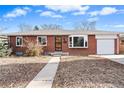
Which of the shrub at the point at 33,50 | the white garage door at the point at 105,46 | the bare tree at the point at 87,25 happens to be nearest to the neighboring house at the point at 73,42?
the white garage door at the point at 105,46

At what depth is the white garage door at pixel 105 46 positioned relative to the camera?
2642cm

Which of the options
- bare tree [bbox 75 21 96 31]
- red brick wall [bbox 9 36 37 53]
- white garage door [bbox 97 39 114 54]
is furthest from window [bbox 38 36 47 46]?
bare tree [bbox 75 21 96 31]

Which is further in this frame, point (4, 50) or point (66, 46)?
point (66, 46)

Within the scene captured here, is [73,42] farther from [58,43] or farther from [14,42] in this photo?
[14,42]

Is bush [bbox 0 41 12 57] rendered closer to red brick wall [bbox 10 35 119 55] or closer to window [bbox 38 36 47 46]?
red brick wall [bbox 10 35 119 55]

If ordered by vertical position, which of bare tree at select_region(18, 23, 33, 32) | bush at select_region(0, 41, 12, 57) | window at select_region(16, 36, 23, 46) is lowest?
bush at select_region(0, 41, 12, 57)

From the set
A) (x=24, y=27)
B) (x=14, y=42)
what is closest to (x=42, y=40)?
(x=14, y=42)

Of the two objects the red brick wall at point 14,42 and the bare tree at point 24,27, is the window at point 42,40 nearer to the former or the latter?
the red brick wall at point 14,42

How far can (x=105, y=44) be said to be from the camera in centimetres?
2661

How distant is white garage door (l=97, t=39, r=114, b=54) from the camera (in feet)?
86.7

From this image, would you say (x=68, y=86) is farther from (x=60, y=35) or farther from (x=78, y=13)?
(x=78, y=13)

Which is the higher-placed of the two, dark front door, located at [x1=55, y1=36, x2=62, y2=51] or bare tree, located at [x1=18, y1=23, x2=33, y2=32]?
bare tree, located at [x1=18, y1=23, x2=33, y2=32]

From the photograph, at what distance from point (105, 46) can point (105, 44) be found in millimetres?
207

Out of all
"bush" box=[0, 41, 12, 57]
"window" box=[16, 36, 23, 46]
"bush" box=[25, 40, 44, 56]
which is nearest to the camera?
"bush" box=[0, 41, 12, 57]
